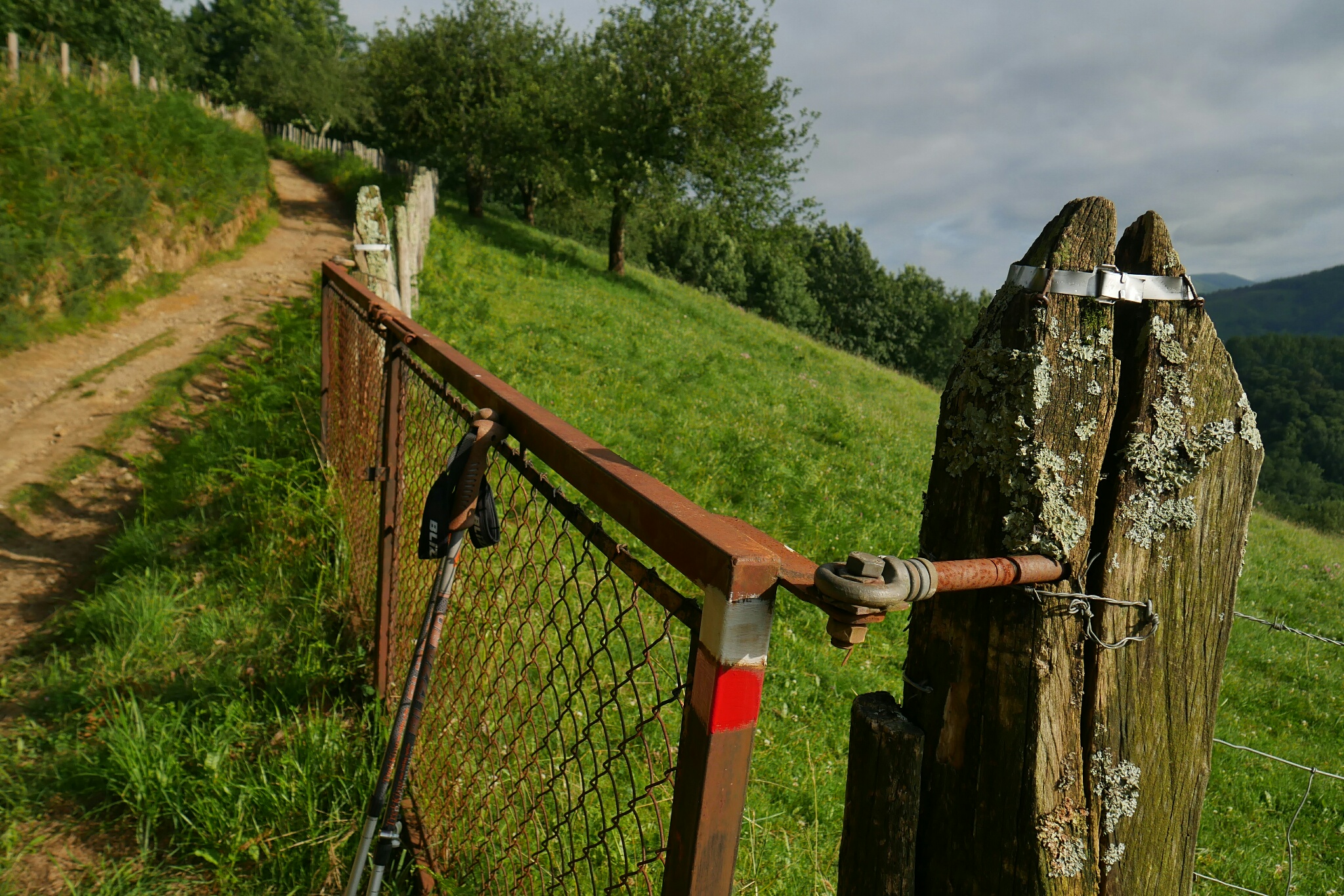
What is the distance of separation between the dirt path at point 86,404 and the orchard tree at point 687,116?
8763 mm

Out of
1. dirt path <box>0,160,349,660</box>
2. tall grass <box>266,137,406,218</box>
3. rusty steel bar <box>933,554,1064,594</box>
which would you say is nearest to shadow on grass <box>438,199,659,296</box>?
tall grass <box>266,137,406,218</box>

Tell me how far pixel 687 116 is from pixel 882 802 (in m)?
19.9

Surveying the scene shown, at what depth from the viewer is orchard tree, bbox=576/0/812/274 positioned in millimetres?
19375

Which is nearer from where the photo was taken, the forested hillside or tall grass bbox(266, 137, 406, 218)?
tall grass bbox(266, 137, 406, 218)

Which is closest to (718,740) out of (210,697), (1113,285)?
(1113,285)

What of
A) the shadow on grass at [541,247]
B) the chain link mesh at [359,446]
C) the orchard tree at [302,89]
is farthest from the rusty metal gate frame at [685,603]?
the orchard tree at [302,89]

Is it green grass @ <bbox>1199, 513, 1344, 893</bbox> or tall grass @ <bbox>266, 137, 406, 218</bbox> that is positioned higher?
tall grass @ <bbox>266, 137, 406, 218</bbox>

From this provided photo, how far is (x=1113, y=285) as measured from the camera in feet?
3.80

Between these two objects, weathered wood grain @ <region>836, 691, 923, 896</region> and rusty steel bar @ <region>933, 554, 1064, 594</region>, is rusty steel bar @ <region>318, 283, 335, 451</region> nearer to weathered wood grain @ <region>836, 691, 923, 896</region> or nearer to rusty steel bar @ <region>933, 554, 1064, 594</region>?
weathered wood grain @ <region>836, 691, 923, 896</region>

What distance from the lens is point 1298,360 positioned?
7644cm

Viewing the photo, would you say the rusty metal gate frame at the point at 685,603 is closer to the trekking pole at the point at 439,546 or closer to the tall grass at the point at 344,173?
the trekking pole at the point at 439,546

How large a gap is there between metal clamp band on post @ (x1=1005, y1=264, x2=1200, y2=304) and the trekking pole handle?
1249mm

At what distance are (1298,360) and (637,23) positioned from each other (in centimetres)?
8616

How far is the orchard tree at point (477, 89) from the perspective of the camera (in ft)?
76.3
